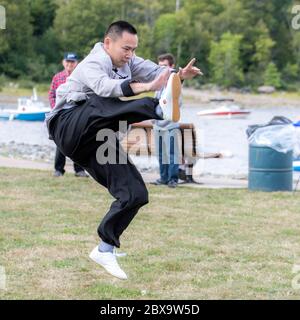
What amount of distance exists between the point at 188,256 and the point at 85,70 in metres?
2.26

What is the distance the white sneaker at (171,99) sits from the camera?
559 cm

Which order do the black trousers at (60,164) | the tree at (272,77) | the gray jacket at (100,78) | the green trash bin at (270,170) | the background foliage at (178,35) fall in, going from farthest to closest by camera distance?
the tree at (272,77) → the background foliage at (178,35) → the black trousers at (60,164) → the green trash bin at (270,170) → the gray jacket at (100,78)

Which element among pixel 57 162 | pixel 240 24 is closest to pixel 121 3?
pixel 240 24

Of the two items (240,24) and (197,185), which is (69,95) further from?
(240,24)

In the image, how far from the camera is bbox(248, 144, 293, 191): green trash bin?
38.5ft

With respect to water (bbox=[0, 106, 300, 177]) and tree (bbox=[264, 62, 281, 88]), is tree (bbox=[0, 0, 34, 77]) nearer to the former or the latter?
water (bbox=[0, 106, 300, 177])

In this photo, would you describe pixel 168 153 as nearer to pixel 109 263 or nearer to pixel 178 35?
pixel 109 263

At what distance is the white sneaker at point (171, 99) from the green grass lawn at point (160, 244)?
4.61ft

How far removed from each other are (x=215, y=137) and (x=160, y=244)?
90.4 ft

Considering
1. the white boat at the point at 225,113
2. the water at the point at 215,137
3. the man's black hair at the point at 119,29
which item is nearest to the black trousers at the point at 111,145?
the man's black hair at the point at 119,29

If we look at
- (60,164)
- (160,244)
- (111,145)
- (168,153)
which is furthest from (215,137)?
(111,145)

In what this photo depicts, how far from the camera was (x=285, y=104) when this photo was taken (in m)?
73.0

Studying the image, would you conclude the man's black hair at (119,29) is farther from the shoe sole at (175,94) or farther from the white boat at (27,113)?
the white boat at (27,113)

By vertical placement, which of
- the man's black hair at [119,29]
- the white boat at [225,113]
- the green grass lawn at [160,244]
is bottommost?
the white boat at [225,113]
